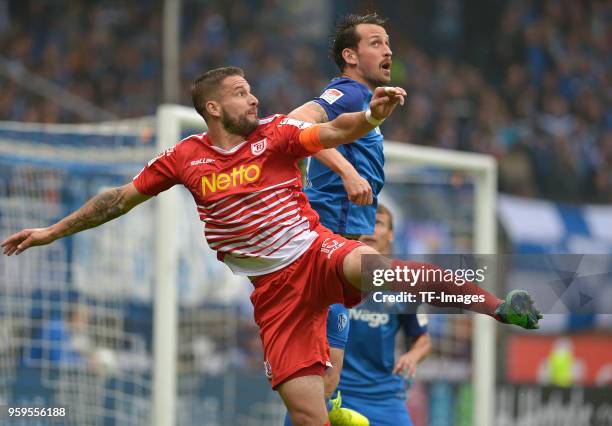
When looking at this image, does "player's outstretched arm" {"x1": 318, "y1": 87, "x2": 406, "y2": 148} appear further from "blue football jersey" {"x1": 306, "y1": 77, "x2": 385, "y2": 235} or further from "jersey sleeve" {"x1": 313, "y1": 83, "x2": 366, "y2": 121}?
"blue football jersey" {"x1": 306, "y1": 77, "x2": 385, "y2": 235}

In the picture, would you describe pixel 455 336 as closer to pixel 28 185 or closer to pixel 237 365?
pixel 237 365

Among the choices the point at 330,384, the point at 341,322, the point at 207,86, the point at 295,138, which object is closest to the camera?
the point at 295,138

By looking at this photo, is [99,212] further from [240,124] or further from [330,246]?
[330,246]

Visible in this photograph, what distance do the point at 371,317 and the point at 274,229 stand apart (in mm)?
1885

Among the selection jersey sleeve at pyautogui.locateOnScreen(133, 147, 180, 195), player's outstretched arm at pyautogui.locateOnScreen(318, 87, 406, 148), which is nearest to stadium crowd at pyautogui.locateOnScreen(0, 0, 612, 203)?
jersey sleeve at pyautogui.locateOnScreen(133, 147, 180, 195)

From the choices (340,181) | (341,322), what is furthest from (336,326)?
(340,181)

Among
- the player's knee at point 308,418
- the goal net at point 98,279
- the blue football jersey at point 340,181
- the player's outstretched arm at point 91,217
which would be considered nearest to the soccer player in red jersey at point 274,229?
the player's knee at point 308,418

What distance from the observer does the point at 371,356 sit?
722cm

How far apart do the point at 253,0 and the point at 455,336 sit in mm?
9873

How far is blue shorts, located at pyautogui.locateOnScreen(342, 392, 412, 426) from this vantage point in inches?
279

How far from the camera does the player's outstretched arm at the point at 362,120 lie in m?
4.90

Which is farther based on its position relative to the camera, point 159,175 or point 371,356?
point 371,356

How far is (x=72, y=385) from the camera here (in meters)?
8.88

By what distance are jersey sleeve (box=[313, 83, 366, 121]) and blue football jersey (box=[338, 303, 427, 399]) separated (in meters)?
1.72
